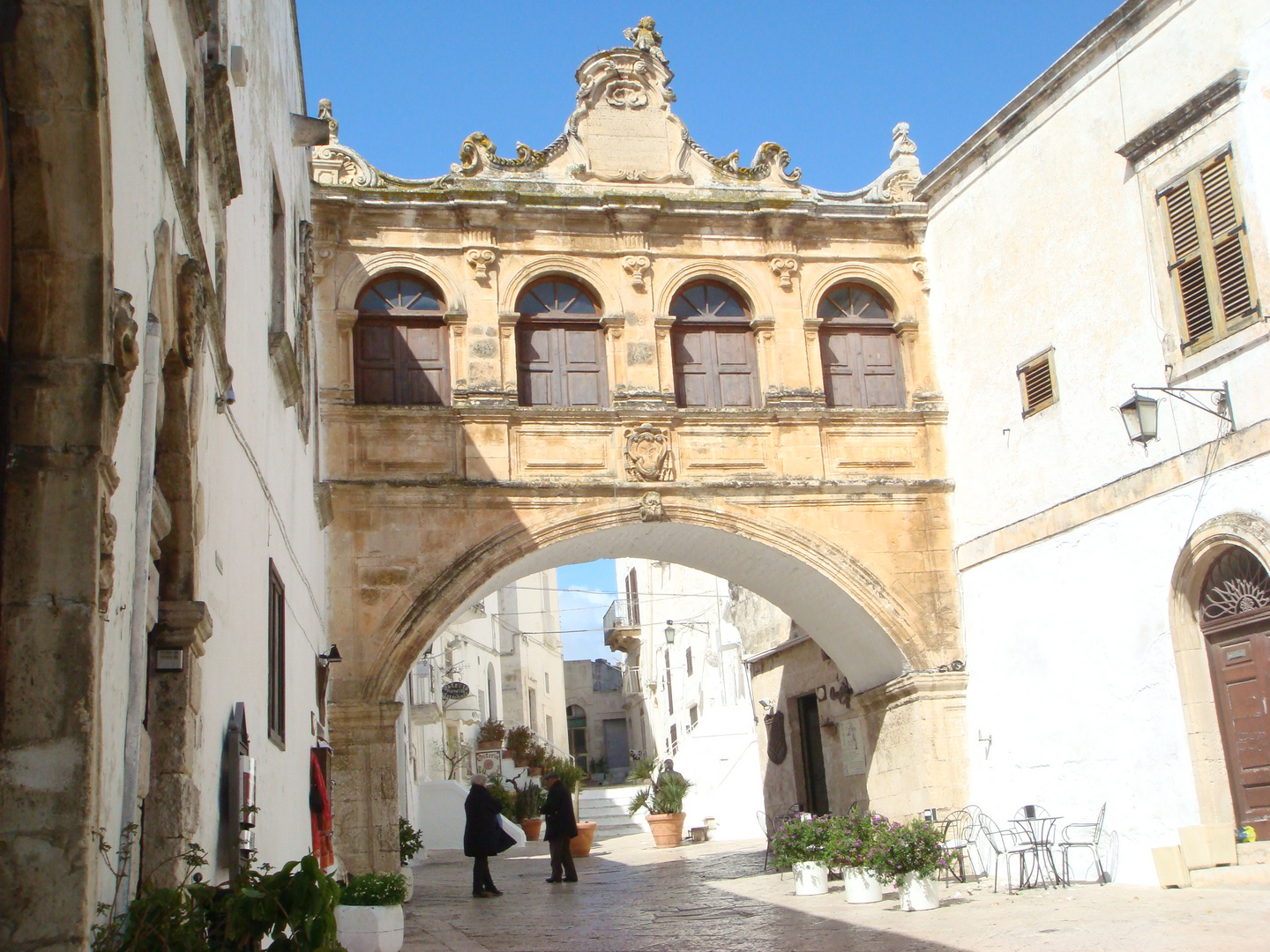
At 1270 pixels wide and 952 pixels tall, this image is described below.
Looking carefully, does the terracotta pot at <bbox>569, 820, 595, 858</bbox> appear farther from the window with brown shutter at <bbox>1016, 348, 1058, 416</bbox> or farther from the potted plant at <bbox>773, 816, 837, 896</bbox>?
the window with brown shutter at <bbox>1016, 348, 1058, 416</bbox>

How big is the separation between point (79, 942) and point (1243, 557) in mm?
8362

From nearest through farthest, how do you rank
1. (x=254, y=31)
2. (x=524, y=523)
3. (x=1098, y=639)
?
(x=254, y=31) < (x=1098, y=639) < (x=524, y=523)

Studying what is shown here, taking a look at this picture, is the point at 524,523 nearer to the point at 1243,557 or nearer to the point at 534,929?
the point at 534,929

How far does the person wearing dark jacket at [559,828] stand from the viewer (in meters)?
13.2

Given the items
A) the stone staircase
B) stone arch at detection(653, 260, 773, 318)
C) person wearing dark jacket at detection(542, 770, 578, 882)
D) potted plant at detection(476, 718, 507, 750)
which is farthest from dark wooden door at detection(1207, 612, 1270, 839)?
potted plant at detection(476, 718, 507, 750)

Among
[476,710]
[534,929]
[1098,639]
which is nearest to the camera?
[534,929]

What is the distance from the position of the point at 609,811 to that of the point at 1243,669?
20.2 m

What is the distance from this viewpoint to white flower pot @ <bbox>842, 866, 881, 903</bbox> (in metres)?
9.98

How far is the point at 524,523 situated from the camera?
12164 mm

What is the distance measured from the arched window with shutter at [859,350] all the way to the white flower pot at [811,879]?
4650mm

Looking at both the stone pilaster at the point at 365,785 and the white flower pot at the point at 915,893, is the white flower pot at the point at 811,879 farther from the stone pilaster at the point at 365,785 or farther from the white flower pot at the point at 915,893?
the stone pilaster at the point at 365,785

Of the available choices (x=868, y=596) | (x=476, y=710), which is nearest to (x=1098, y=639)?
(x=868, y=596)

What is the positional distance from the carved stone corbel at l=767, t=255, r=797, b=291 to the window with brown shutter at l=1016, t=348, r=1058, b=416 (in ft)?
8.47

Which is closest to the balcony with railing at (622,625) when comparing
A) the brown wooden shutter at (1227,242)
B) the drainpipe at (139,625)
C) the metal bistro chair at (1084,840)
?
the metal bistro chair at (1084,840)
